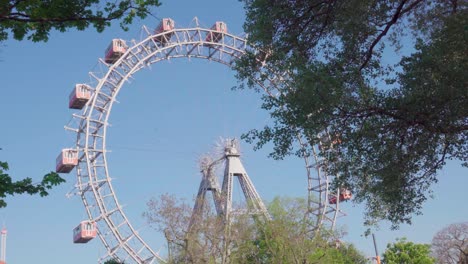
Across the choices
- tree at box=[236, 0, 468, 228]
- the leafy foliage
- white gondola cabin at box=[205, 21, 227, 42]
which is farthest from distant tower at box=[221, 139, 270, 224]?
the leafy foliage

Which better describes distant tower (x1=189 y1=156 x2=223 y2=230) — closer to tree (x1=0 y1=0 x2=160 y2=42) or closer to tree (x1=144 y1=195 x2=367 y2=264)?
tree (x1=144 y1=195 x2=367 y2=264)

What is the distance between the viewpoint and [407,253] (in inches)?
1874

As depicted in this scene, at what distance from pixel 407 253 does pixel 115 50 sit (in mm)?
26392

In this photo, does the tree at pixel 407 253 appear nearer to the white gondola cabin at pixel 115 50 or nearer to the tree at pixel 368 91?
the white gondola cabin at pixel 115 50

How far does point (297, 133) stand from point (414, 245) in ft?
128

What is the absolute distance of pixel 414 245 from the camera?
157 feet

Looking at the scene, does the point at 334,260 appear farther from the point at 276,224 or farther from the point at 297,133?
the point at 297,133

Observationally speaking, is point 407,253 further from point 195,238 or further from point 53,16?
point 53,16

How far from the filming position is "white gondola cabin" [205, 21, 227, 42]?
4241 centimetres

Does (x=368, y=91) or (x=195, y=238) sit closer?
(x=368, y=91)

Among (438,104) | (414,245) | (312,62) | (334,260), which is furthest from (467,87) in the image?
(414,245)

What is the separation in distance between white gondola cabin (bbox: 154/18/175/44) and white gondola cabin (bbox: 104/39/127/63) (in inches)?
94.1

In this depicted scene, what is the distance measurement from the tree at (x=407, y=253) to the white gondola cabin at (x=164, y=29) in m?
23.2

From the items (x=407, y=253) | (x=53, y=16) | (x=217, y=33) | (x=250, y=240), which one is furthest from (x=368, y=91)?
(x=407, y=253)
